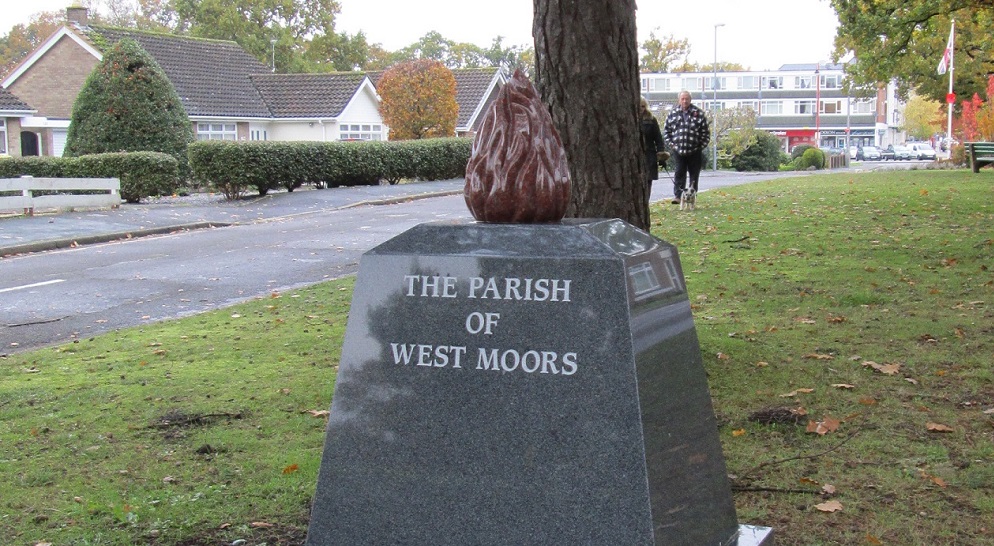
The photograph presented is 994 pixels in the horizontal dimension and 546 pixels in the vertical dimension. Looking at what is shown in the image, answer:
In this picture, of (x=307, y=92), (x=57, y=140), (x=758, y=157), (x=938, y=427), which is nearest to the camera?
(x=938, y=427)

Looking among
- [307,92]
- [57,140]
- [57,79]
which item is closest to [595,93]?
[57,140]

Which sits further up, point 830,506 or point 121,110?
point 121,110

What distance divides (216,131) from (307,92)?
5.92 m

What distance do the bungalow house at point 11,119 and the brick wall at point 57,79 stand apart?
206 inches

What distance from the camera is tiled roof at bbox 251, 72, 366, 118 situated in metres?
47.8

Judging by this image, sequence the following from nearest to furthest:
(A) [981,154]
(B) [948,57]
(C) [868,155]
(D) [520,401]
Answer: (D) [520,401], (A) [981,154], (B) [948,57], (C) [868,155]

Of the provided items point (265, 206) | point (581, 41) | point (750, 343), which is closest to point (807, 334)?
point (750, 343)

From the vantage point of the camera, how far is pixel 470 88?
172ft

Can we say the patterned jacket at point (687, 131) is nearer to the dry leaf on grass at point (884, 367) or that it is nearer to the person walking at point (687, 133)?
the person walking at point (687, 133)

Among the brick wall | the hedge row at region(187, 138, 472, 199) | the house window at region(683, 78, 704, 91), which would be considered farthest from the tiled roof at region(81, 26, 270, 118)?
the house window at region(683, 78, 704, 91)

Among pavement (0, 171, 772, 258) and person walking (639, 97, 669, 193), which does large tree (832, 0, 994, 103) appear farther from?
person walking (639, 97, 669, 193)

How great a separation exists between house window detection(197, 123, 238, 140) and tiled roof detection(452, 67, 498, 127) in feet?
35.5

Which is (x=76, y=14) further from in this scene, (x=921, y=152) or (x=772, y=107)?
(x=772, y=107)

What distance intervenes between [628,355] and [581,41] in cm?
286
